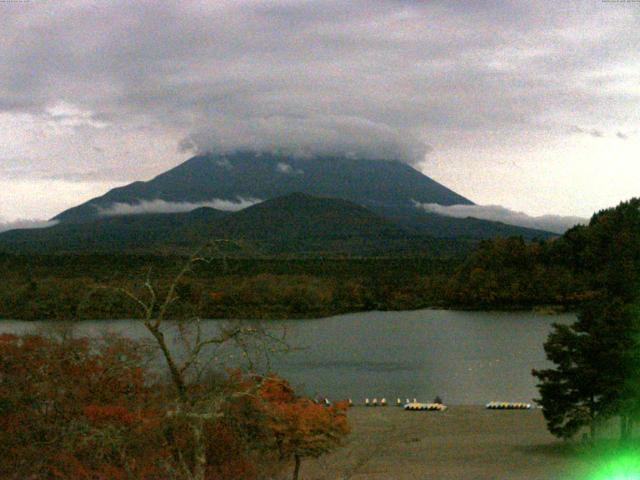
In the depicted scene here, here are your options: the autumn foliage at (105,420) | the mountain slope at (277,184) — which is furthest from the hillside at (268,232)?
the autumn foliage at (105,420)

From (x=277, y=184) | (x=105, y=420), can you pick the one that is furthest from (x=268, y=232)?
(x=105, y=420)

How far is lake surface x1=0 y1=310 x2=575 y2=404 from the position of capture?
80.8ft

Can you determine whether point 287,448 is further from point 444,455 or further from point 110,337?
point 444,455

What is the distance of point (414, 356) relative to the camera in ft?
105

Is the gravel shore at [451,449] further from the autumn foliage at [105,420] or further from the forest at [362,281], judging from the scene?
the forest at [362,281]

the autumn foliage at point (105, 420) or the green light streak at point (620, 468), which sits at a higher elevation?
the autumn foliage at point (105, 420)

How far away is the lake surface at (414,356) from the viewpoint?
80.8 feet

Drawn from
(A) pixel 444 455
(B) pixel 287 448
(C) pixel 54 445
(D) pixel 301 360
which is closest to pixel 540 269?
(D) pixel 301 360

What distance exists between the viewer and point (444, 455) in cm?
1480

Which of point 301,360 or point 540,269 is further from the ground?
point 540,269

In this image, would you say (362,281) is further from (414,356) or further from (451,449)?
(451,449)

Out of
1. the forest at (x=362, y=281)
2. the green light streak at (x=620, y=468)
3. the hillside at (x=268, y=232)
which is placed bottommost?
the green light streak at (x=620, y=468)

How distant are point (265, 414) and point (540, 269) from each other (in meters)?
54.0

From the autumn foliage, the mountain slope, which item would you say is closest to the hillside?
the mountain slope
